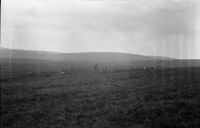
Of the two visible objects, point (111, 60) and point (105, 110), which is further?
point (111, 60)

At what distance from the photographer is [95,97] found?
716 inches

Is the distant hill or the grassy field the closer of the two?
the grassy field

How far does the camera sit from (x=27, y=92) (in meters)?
21.7

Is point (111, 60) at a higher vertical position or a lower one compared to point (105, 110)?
higher

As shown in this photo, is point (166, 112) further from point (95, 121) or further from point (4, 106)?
point (4, 106)

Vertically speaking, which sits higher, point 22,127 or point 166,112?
point 166,112

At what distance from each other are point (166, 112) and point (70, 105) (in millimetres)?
7618

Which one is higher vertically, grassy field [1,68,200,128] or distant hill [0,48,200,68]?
distant hill [0,48,200,68]

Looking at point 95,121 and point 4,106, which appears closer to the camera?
point 95,121

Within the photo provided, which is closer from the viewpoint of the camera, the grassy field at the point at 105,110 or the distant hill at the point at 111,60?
the grassy field at the point at 105,110

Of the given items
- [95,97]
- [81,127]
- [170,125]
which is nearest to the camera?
[170,125]

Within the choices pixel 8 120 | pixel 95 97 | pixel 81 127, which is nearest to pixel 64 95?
pixel 95 97

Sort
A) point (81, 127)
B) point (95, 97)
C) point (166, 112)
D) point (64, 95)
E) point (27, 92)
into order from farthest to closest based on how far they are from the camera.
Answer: point (27, 92)
point (64, 95)
point (95, 97)
point (166, 112)
point (81, 127)

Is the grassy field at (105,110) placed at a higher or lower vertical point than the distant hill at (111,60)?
lower
